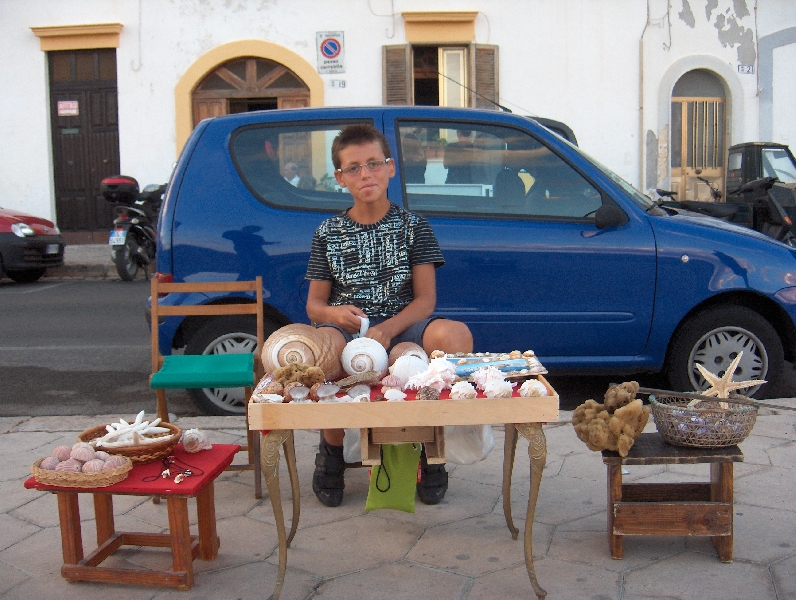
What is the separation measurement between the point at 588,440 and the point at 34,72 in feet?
47.4

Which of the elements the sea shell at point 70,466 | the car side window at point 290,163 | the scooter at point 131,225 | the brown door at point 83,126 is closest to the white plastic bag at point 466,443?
the sea shell at point 70,466

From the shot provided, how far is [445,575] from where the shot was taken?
306 centimetres

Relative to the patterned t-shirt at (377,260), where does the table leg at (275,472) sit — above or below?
below

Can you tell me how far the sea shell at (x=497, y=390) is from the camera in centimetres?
269

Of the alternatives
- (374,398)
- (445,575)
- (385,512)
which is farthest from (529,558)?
(385,512)

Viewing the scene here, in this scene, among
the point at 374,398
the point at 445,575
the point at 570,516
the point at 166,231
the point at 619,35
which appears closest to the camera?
the point at 374,398

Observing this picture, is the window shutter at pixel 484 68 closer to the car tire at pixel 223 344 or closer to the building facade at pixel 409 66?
the building facade at pixel 409 66

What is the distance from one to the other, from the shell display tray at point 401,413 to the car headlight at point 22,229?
1104 cm

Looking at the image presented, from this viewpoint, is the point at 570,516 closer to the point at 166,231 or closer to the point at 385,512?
the point at 385,512

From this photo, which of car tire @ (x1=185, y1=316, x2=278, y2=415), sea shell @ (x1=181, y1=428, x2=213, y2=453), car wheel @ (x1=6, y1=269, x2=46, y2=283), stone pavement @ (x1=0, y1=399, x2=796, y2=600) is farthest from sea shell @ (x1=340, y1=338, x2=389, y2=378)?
car wheel @ (x1=6, y1=269, x2=46, y2=283)

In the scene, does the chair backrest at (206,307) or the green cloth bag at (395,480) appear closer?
the green cloth bag at (395,480)

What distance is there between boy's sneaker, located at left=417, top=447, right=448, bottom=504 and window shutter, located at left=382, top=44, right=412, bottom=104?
11.7m

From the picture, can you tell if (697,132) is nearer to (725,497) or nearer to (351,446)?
(351,446)

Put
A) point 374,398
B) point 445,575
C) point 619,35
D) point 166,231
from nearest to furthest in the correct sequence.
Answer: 1. point 374,398
2. point 445,575
3. point 166,231
4. point 619,35
